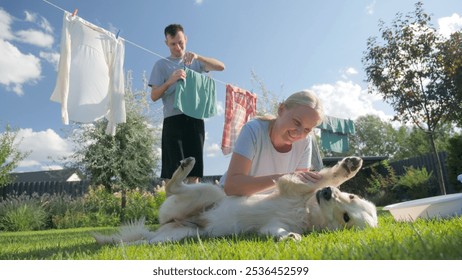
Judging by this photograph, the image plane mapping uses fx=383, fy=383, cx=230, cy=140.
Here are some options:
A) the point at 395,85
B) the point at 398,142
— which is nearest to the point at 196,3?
the point at 395,85

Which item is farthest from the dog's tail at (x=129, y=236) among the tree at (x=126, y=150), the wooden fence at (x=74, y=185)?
the wooden fence at (x=74, y=185)

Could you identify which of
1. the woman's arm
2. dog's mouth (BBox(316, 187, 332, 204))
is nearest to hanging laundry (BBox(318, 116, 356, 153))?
the woman's arm

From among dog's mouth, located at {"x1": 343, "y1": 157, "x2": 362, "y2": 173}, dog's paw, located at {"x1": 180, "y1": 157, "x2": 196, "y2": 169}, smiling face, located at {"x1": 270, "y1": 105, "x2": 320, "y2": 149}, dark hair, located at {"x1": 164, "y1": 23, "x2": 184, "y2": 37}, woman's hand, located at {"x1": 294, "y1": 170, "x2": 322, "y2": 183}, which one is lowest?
woman's hand, located at {"x1": 294, "y1": 170, "x2": 322, "y2": 183}

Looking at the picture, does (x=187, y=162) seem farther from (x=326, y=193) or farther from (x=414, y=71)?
(x=414, y=71)

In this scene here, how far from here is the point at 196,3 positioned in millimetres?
2430

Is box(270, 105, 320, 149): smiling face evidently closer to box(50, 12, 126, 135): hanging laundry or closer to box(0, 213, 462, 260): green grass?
box(0, 213, 462, 260): green grass

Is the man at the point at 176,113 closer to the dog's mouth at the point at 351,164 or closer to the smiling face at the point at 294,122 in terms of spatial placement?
the smiling face at the point at 294,122

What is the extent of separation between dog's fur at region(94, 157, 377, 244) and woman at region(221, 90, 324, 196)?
0.07 m

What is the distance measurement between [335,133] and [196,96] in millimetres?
4656

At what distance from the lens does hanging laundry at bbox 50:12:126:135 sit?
368 centimetres

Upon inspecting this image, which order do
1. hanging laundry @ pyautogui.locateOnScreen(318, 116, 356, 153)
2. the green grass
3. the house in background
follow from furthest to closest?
the house in background, hanging laundry @ pyautogui.locateOnScreen(318, 116, 356, 153), the green grass
